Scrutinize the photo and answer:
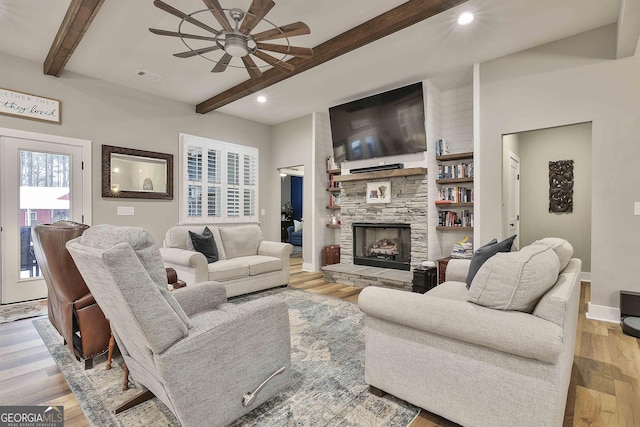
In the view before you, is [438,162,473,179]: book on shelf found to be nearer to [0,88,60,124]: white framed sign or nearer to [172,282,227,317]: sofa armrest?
[172,282,227,317]: sofa armrest

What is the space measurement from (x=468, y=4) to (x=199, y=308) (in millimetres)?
3346

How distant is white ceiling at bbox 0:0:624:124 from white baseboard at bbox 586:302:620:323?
285 centimetres

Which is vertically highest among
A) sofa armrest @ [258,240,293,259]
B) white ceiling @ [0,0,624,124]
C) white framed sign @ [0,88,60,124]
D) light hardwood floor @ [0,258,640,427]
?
white ceiling @ [0,0,624,124]

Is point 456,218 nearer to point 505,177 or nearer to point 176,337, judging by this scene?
point 505,177

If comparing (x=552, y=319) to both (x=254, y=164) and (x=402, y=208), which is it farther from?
(x=254, y=164)

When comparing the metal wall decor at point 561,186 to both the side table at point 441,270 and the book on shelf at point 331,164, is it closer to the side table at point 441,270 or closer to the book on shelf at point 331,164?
the side table at point 441,270

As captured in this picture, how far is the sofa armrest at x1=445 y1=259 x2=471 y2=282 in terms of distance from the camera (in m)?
2.86

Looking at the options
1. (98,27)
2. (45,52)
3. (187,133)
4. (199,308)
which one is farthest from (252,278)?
(45,52)

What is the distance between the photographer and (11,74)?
3.73m

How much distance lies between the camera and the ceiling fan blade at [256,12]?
2.30m

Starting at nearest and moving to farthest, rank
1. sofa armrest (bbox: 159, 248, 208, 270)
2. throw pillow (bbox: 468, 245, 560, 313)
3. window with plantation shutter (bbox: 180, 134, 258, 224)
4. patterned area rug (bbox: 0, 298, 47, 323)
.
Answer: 1. throw pillow (bbox: 468, 245, 560, 313)
2. patterned area rug (bbox: 0, 298, 47, 323)
3. sofa armrest (bbox: 159, 248, 208, 270)
4. window with plantation shutter (bbox: 180, 134, 258, 224)

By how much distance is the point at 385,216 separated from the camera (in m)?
5.00

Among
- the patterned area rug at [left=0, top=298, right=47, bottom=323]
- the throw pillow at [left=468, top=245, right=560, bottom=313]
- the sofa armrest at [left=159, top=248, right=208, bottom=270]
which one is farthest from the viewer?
the sofa armrest at [left=159, top=248, right=208, bottom=270]

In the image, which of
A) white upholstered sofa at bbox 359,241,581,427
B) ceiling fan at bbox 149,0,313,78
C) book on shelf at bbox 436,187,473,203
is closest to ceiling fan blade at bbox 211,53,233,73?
ceiling fan at bbox 149,0,313,78
